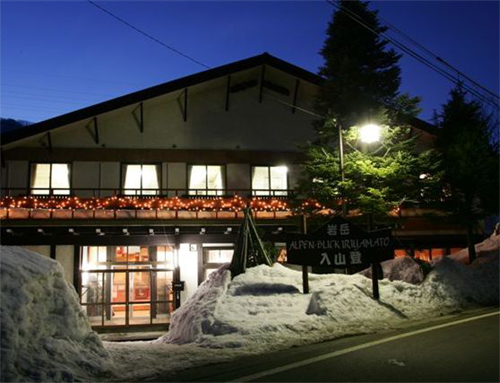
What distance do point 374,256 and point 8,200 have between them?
45.6 ft

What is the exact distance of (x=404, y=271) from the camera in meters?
13.4

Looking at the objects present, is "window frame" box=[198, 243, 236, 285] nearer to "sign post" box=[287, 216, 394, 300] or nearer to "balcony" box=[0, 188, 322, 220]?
"balcony" box=[0, 188, 322, 220]

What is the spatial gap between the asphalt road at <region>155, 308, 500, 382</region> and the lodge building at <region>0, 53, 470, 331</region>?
31.9ft

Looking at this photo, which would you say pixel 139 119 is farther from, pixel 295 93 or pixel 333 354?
pixel 333 354

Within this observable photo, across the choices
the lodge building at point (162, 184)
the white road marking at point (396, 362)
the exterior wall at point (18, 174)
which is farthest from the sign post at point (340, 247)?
the exterior wall at point (18, 174)

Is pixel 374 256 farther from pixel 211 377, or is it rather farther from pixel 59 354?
pixel 59 354

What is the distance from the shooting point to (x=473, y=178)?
16.6 meters

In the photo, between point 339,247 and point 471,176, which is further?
point 471,176

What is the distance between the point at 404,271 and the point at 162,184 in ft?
40.8

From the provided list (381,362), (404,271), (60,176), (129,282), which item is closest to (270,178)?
(129,282)

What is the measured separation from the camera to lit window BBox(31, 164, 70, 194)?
21.4 meters

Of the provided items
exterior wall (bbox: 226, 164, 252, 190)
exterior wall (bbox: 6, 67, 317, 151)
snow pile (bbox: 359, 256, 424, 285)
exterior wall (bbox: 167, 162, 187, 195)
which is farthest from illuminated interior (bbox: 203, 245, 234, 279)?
snow pile (bbox: 359, 256, 424, 285)

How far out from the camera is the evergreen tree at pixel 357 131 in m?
15.9

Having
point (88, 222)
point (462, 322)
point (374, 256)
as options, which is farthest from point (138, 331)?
point (462, 322)
